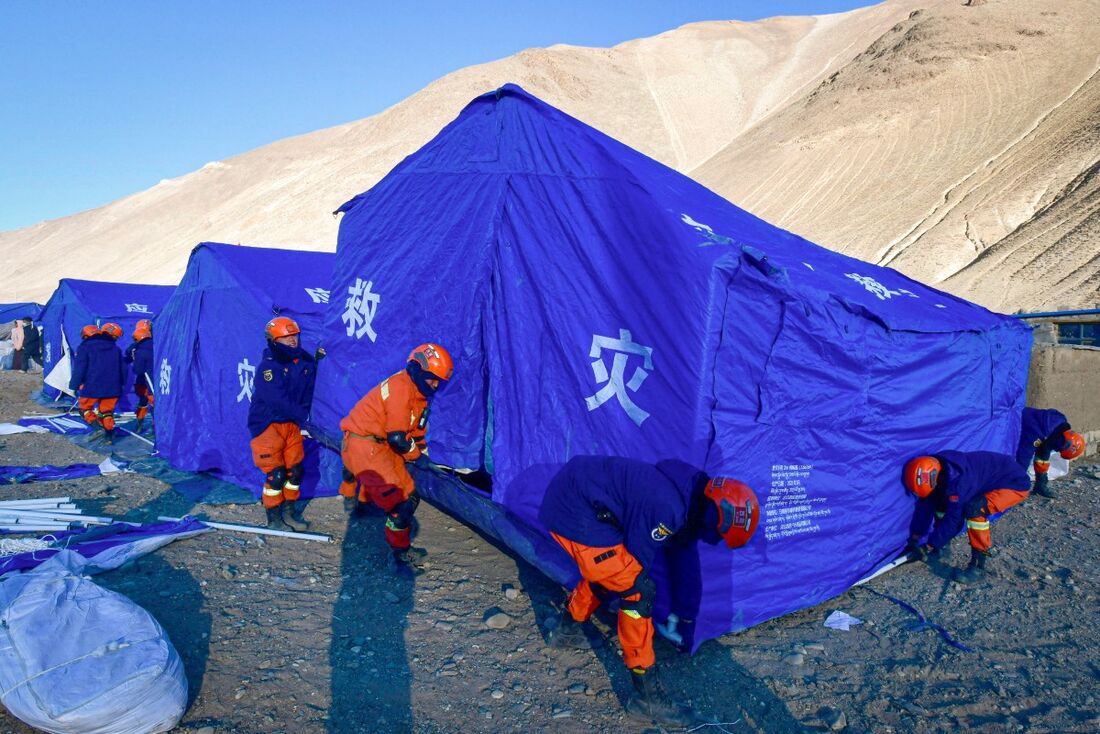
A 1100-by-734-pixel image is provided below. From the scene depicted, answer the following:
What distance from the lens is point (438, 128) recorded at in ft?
175

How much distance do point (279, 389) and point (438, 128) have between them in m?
51.6

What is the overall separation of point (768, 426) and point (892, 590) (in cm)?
196

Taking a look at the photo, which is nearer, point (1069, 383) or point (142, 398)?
point (1069, 383)

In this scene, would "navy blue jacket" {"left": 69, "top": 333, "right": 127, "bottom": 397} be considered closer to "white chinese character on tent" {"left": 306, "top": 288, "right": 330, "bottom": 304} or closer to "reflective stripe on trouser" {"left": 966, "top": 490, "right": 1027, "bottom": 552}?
"white chinese character on tent" {"left": 306, "top": 288, "right": 330, "bottom": 304}

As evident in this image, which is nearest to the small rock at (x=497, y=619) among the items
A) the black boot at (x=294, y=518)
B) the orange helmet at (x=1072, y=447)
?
the black boot at (x=294, y=518)

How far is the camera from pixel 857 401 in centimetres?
465

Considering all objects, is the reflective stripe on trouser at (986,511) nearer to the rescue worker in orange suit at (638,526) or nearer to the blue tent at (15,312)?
the rescue worker in orange suit at (638,526)

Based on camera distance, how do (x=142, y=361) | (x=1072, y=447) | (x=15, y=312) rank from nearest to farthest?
(x=1072, y=447) < (x=142, y=361) < (x=15, y=312)

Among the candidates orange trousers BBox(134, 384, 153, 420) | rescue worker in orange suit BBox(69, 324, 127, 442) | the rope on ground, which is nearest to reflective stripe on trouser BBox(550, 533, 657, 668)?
the rope on ground

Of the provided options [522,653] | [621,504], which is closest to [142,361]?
[522,653]

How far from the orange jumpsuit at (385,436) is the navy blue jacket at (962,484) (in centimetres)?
397

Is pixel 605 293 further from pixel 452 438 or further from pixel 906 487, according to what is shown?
pixel 906 487

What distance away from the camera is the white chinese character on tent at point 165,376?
329 inches

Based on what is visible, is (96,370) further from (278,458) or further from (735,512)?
(735,512)
